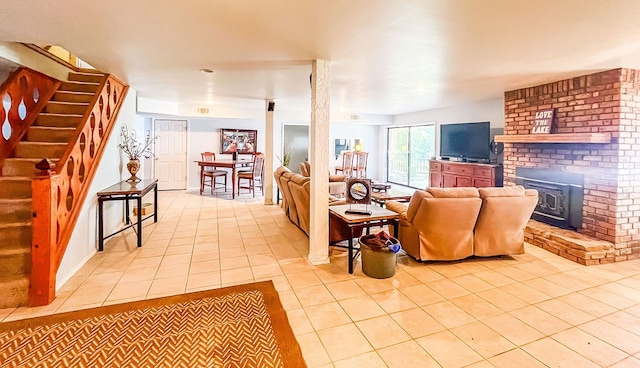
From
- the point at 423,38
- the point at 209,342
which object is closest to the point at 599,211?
the point at 423,38

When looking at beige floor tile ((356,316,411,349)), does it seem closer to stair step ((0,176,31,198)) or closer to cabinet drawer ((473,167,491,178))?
stair step ((0,176,31,198))

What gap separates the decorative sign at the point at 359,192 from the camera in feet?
10.9

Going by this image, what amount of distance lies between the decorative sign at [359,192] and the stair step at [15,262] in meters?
2.88

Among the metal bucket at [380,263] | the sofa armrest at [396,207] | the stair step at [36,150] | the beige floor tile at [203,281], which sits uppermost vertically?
the stair step at [36,150]

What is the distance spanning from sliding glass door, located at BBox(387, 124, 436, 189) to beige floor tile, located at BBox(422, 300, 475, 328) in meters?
6.04

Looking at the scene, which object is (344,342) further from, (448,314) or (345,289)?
(448,314)

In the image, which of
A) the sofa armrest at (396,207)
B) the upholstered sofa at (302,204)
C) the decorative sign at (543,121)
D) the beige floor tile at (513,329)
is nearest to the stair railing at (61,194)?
the upholstered sofa at (302,204)

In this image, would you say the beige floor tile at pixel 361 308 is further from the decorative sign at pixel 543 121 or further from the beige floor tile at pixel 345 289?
the decorative sign at pixel 543 121

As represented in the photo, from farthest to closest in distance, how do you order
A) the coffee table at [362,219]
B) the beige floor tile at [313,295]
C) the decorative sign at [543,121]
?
1. the decorative sign at [543,121]
2. the coffee table at [362,219]
3. the beige floor tile at [313,295]

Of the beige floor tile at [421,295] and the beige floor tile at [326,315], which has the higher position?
the beige floor tile at [421,295]

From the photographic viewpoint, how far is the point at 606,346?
80.7 inches

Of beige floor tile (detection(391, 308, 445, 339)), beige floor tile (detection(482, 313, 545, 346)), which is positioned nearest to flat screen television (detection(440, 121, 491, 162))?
beige floor tile (detection(482, 313, 545, 346))

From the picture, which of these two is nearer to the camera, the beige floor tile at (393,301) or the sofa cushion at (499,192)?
the beige floor tile at (393,301)

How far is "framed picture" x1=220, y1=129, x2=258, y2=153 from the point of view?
8.73 meters
